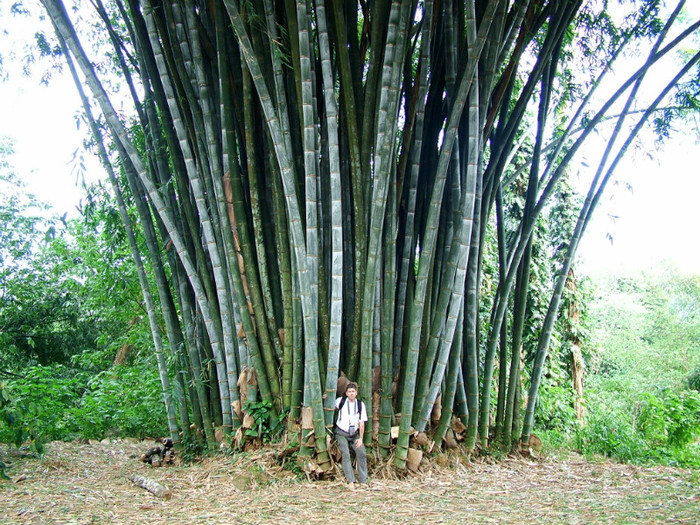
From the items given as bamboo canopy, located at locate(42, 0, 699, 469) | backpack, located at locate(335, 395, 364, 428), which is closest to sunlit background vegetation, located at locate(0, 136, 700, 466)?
bamboo canopy, located at locate(42, 0, 699, 469)

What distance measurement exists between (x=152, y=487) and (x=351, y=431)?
3.50 feet

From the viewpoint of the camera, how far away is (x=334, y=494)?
278 centimetres

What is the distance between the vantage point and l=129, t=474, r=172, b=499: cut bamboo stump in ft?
9.01

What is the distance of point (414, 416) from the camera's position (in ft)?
10.8

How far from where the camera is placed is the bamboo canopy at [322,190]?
2.91 metres

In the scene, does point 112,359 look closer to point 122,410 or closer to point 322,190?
point 122,410

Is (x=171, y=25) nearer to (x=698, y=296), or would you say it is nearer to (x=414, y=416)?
(x=414, y=416)

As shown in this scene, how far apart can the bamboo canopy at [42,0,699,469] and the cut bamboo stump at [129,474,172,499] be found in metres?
0.57

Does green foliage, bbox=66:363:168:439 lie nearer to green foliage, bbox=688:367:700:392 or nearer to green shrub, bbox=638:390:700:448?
green shrub, bbox=638:390:700:448

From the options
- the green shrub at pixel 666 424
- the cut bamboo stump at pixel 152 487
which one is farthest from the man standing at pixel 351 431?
the green shrub at pixel 666 424

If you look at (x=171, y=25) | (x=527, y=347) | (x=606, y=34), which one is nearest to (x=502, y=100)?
(x=606, y=34)

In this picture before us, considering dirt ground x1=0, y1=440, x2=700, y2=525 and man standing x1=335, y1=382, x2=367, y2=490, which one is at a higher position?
man standing x1=335, y1=382, x2=367, y2=490

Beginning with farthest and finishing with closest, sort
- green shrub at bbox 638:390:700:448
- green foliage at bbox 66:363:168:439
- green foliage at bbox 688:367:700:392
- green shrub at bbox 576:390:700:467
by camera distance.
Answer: green foliage at bbox 688:367:700:392 < green shrub at bbox 638:390:700:448 < green foliage at bbox 66:363:168:439 < green shrub at bbox 576:390:700:467

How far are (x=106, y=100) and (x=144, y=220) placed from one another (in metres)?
0.77
